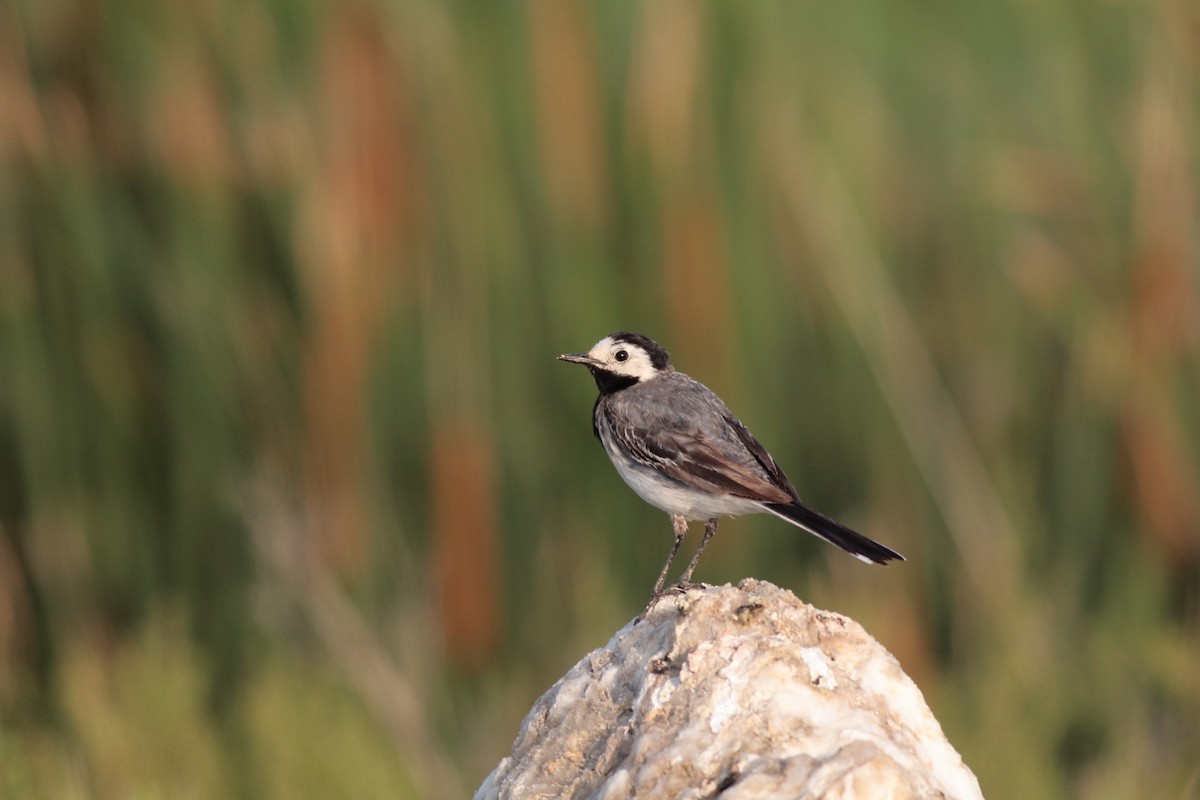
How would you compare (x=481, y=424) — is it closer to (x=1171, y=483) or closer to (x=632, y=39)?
(x=632, y=39)

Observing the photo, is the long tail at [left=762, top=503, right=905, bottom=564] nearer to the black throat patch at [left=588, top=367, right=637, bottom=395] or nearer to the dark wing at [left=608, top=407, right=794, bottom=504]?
the dark wing at [left=608, top=407, right=794, bottom=504]

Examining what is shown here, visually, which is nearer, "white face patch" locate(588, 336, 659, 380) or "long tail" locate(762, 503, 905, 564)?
"long tail" locate(762, 503, 905, 564)

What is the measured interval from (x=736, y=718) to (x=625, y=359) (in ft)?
7.18

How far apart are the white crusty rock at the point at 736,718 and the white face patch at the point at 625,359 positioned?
1683 millimetres

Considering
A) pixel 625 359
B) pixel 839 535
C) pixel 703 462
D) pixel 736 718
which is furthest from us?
pixel 625 359

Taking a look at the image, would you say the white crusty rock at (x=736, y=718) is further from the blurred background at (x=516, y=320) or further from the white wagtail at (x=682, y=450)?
the blurred background at (x=516, y=320)

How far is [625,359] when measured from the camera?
4.50 meters

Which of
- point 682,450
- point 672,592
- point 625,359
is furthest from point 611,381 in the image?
point 672,592

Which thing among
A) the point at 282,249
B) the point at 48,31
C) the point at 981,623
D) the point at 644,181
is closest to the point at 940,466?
the point at 981,623

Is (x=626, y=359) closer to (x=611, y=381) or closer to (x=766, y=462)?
(x=611, y=381)

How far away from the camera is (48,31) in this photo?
17.4 ft

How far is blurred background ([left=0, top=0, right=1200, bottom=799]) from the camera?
529 centimetres

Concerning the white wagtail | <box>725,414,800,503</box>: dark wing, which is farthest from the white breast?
<box>725,414,800,503</box>: dark wing

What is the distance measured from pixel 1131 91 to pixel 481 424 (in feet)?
8.15
